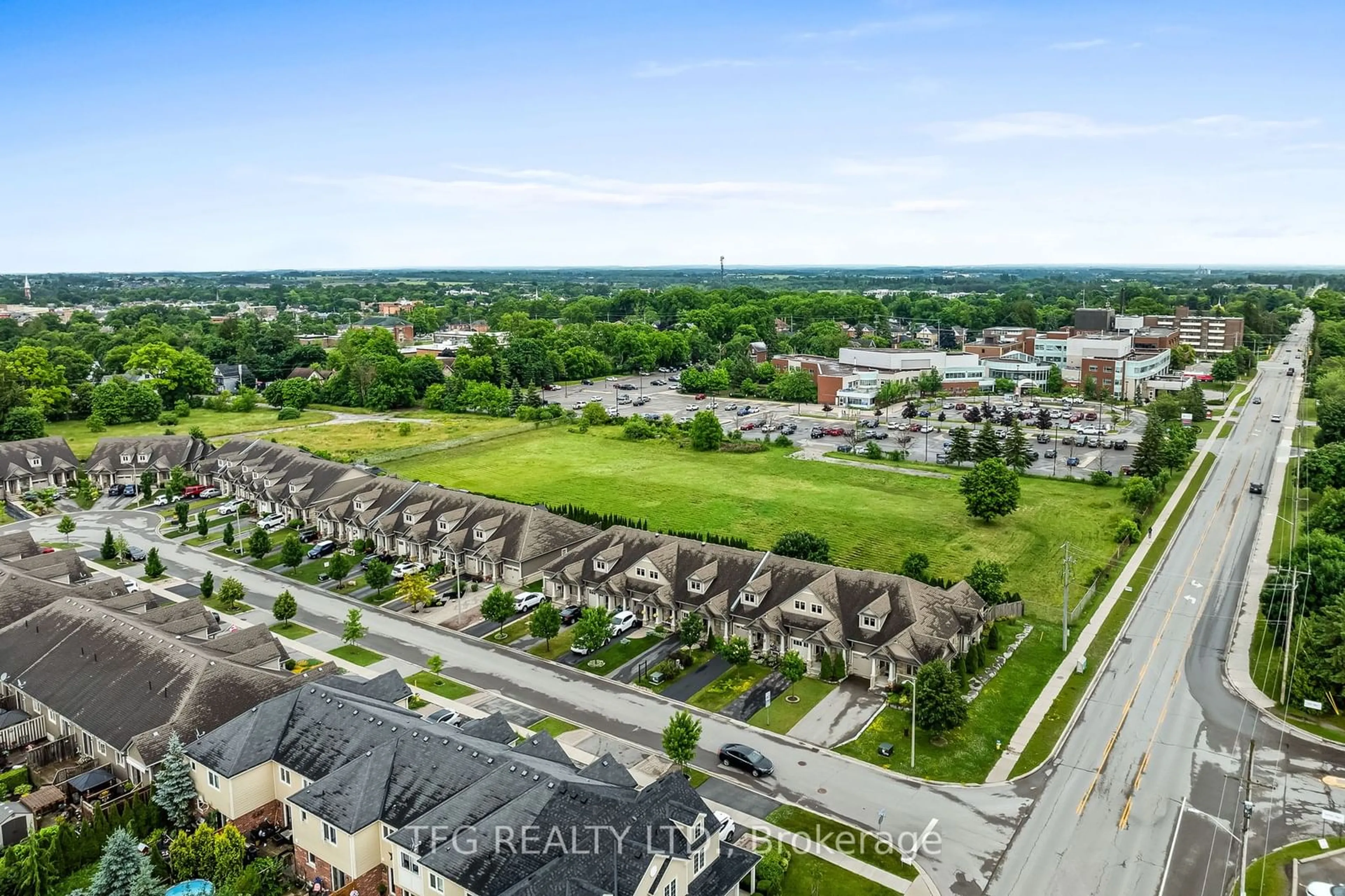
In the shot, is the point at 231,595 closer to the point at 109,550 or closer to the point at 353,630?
the point at 353,630

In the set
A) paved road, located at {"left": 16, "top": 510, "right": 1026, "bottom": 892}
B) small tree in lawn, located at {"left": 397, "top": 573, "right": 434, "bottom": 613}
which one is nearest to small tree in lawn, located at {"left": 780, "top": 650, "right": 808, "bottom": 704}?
paved road, located at {"left": 16, "top": 510, "right": 1026, "bottom": 892}

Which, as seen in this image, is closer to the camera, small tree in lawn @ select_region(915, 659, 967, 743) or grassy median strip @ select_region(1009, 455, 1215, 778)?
grassy median strip @ select_region(1009, 455, 1215, 778)

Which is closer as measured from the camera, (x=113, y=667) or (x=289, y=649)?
(x=113, y=667)

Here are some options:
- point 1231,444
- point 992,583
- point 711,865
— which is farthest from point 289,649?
point 1231,444

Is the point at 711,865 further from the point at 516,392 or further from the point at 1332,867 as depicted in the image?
the point at 516,392

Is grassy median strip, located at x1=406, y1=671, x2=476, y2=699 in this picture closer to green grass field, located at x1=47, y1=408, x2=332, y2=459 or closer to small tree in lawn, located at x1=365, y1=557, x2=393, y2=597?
small tree in lawn, located at x1=365, y1=557, x2=393, y2=597
